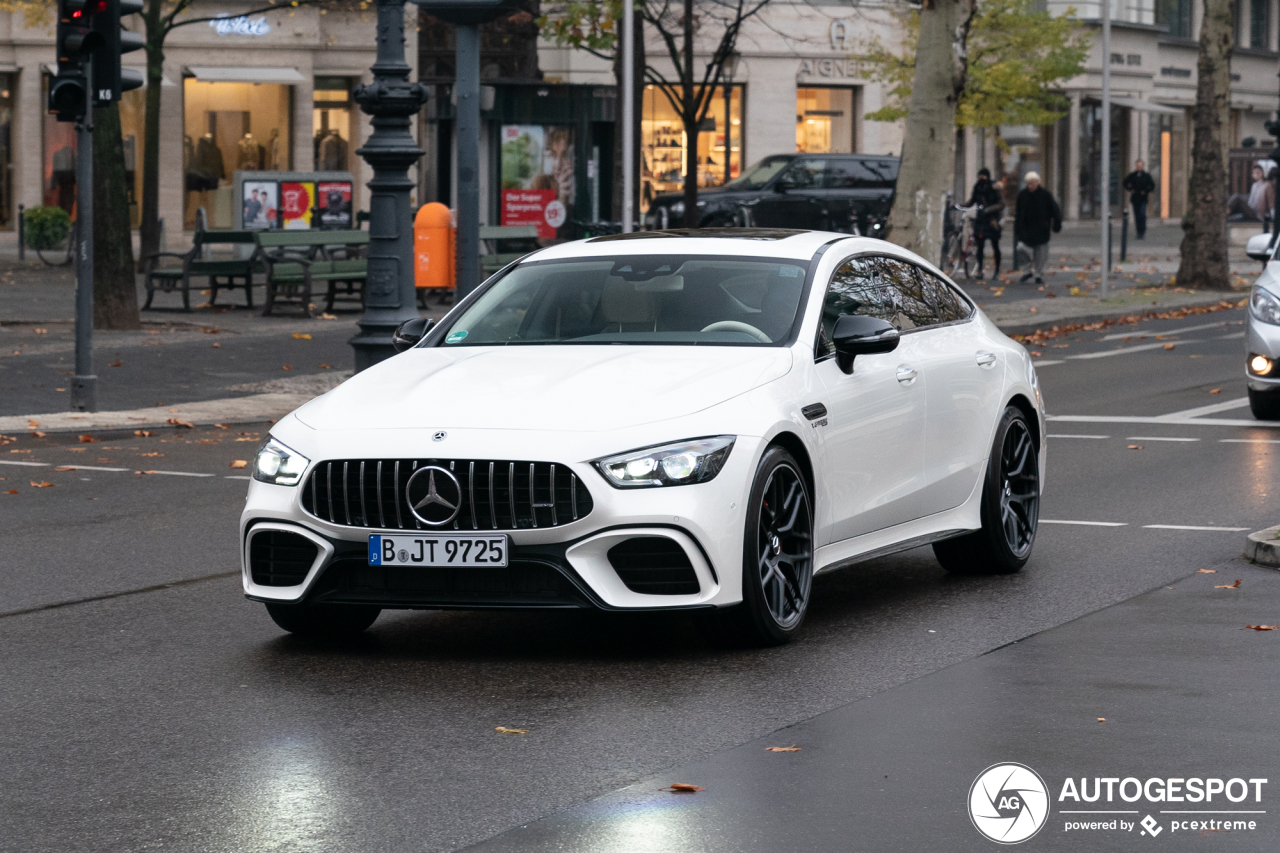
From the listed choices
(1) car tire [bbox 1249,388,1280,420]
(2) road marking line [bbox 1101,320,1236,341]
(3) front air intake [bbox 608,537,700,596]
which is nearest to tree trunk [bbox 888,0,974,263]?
(2) road marking line [bbox 1101,320,1236,341]

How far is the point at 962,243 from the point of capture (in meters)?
35.4

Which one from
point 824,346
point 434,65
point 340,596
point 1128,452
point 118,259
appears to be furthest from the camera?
point 434,65

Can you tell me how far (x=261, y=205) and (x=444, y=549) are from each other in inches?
1114

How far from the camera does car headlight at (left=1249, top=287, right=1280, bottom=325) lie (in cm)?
1477

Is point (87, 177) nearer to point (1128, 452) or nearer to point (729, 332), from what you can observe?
point (1128, 452)

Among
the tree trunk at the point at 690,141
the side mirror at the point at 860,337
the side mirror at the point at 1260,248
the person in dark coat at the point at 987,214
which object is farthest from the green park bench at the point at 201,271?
the side mirror at the point at 860,337

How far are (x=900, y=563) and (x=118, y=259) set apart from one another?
1509 centimetres

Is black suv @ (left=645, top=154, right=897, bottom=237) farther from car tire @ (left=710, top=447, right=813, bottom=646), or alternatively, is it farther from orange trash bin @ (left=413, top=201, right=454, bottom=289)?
car tire @ (left=710, top=447, right=813, bottom=646)

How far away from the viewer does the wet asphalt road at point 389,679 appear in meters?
5.24

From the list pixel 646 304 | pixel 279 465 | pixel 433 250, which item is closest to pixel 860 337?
pixel 646 304

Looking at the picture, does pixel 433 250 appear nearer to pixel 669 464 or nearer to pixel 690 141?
pixel 669 464

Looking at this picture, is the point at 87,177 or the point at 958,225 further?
the point at 958,225

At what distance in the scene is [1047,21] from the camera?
2023 inches

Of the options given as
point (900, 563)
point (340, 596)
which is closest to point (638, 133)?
point (900, 563)
